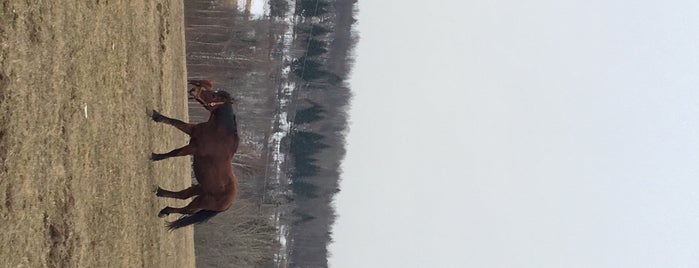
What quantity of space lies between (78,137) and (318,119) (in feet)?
113

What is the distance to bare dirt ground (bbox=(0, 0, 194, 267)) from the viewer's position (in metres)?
5.26

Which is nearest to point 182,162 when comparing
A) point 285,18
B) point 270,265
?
point 285,18

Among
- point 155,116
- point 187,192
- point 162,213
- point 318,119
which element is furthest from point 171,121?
point 318,119

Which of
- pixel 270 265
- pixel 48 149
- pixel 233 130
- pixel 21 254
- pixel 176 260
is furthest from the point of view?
pixel 270 265

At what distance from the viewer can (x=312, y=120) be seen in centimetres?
4081

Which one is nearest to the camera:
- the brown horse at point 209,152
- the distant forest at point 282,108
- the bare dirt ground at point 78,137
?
the bare dirt ground at point 78,137

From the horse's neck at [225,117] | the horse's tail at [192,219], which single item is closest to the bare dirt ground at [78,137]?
the horse's tail at [192,219]

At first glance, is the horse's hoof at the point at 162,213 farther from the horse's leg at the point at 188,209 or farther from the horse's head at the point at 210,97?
the horse's head at the point at 210,97

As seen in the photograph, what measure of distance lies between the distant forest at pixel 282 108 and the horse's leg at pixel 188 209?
17.4m

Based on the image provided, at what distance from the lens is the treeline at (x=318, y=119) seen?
38.0m

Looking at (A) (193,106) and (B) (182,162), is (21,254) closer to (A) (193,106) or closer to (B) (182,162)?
(B) (182,162)

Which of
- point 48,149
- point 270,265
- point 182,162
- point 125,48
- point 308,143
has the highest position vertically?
point 125,48

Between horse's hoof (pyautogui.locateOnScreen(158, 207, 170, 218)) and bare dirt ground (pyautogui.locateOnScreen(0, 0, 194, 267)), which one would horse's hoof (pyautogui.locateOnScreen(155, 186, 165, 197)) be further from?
horse's hoof (pyautogui.locateOnScreen(158, 207, 170, 218))

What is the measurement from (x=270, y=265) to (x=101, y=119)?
32.4 meters
